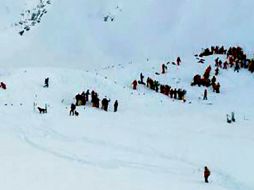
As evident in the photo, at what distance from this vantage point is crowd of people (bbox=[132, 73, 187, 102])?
31.6 metres

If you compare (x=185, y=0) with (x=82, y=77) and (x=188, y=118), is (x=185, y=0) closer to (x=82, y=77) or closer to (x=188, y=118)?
(x=82, y=77)

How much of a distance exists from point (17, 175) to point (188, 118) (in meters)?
11.9

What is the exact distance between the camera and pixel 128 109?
95.7 ft

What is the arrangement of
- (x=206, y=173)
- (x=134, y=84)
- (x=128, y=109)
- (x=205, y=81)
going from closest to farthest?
(x=206, y=173) → (x=128, y=109) → (x=134, y=84) → (x=205, y=81)

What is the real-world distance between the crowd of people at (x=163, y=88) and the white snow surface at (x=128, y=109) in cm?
56

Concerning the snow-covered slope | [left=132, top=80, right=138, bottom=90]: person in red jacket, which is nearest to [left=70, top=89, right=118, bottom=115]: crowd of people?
[left=132, top=80, right=138, bottom=90]: person in red jacket

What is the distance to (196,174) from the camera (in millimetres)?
19234

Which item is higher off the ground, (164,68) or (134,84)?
(164,68)

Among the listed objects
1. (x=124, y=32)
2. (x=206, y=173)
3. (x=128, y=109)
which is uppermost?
(x=124, y=32)

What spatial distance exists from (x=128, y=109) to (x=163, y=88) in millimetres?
3854

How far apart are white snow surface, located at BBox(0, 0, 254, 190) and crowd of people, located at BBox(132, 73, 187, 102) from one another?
560 mm

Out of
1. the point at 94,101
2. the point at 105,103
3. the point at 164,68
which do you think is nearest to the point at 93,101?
the point at 94,101

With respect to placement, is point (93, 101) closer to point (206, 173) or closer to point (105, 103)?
point (105, 103)

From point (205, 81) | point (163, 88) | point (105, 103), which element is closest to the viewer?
point (105, 103)
